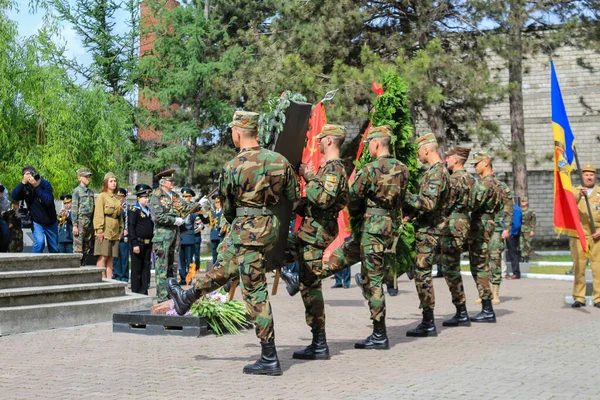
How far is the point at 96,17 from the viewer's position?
35719mm

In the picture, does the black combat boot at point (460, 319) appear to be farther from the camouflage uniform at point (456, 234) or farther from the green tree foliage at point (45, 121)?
the green tree foliage at point (45, 121)

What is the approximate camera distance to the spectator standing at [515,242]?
761 inches

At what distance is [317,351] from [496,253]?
251 inches

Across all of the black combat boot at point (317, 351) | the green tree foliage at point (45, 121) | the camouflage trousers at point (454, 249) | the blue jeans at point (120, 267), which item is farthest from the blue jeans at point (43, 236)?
the green tree foliage at point (45, 121)

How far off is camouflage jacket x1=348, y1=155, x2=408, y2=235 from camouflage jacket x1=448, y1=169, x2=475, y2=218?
1982mm

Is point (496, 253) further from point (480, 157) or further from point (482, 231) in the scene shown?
point (482, 231)

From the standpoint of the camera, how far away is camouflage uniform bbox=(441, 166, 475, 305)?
10.4m

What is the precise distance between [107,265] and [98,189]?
14104 mm

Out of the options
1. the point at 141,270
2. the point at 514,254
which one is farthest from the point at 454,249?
the point at 514,254

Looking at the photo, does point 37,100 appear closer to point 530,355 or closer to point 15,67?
point 15,67

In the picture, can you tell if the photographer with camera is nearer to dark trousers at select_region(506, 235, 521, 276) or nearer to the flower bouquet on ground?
the flower bouquet on ground

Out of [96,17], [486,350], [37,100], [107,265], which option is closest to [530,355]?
[486,350]

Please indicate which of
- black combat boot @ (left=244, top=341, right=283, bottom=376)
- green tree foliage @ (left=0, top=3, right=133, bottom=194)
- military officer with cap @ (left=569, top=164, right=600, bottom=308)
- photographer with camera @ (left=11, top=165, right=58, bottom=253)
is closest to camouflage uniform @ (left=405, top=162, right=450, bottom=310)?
black combat boot @ (left=244, top=341, right=283, bottom=376)

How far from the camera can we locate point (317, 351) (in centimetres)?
787
